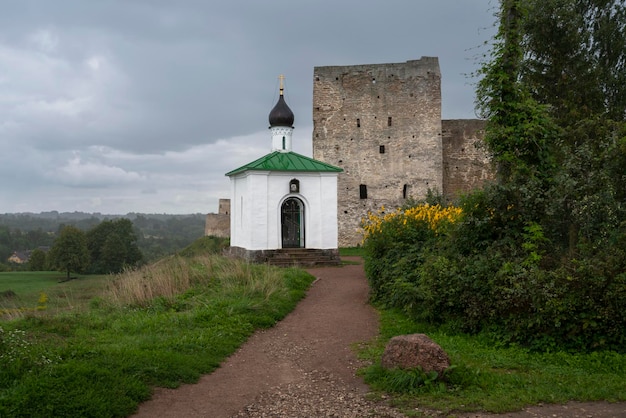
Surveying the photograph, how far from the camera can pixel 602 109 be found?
54.4 feet

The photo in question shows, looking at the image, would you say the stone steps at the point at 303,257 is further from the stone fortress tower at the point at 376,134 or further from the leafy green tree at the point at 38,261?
the leafy green tree at the point at 38,261

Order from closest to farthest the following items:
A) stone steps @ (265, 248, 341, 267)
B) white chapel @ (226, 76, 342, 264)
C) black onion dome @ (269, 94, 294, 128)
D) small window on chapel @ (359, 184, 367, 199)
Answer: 1. stone steps @ (265, 248, 341, 267)
2. white chapel @ (226, 76, 342, 264)
3. black onion dome @ (269, 94, 294, 128)
4. small window on chapel @ (359, 184, 367, 199)

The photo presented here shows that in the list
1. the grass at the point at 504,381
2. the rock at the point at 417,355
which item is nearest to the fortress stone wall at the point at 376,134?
the grass at the point at 504,381

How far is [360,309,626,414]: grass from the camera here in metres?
5.87

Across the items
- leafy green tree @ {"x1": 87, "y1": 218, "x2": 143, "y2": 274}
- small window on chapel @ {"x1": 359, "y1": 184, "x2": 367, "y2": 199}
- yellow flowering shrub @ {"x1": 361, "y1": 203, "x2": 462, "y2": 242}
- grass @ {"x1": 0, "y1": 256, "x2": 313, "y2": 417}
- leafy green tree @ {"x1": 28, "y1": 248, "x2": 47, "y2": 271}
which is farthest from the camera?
leafy green tree @ {"x1": 28, "y1": 248, "x2": 47, "y2": 271}

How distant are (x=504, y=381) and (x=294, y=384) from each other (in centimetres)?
239

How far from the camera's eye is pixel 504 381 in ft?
21.2

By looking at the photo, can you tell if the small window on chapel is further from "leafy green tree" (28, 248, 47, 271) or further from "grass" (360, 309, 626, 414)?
"leafy green tree" (28, 248, 47, 271)

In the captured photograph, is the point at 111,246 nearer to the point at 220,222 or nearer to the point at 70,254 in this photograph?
the point at 70,254

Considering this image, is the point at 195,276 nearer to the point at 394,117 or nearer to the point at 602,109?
the point at 602,109

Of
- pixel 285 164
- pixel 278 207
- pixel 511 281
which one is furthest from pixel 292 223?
pixel 511 281

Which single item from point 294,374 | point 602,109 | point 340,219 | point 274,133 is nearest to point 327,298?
point 294,374

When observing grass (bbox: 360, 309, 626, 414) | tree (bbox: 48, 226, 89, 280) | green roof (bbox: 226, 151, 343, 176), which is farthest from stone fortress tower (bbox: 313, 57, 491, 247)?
grass (bbox: 360, 309, 626, 414)

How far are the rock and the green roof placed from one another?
13.9m
